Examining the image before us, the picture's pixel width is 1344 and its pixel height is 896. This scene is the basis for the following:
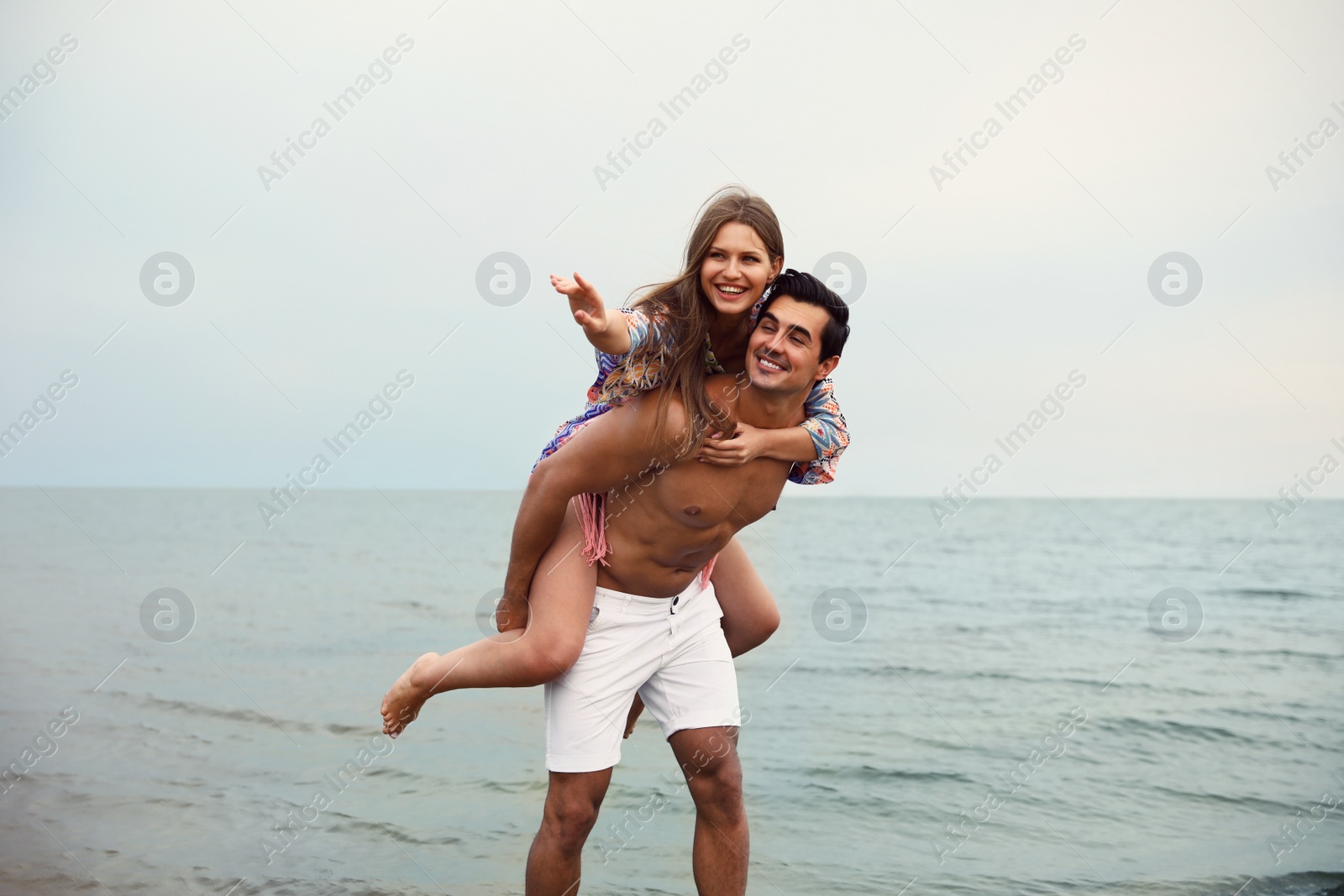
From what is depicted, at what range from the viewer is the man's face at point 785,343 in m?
3.53

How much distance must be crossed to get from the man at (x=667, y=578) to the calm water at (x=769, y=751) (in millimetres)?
1771

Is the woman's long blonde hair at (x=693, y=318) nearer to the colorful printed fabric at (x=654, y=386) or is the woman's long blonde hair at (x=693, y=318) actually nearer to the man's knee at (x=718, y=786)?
the colorful printed fabric at (x=654, y=386)

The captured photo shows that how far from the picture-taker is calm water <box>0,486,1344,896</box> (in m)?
5.82

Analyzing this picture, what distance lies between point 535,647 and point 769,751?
18.3 feet

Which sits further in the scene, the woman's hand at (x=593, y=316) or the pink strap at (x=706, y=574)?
the pink strap at (x=706, y=574)

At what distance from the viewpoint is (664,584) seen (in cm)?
399

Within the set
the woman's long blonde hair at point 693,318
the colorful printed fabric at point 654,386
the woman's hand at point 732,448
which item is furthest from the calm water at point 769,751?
the woman's long blonde hair at point 693,318

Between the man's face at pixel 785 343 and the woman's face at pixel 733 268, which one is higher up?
the woman's face at pixel 733 268

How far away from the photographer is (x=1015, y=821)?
695 centimetres

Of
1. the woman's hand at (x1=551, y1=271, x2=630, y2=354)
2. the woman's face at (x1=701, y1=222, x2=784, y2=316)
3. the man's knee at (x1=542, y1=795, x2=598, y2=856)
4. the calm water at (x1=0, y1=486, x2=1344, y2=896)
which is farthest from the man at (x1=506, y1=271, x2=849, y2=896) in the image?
the calm water at (x1=0, y1=486, x2=1344, y2=896)

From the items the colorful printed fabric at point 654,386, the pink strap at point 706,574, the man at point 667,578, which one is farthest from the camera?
the pink strap at point 706,574

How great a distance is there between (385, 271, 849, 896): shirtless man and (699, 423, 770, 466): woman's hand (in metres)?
0.09

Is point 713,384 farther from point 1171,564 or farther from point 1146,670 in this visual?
point 1171,564

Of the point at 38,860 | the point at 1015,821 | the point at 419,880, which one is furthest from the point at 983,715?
the point at 38,860
